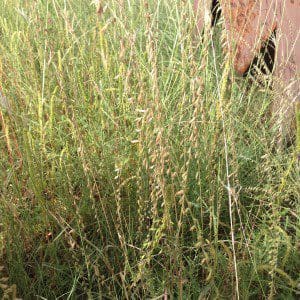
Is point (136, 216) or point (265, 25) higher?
point (265, 25)

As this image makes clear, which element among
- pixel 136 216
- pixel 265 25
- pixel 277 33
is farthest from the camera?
pixel 265 25

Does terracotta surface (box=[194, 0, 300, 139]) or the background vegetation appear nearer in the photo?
the background vegetation

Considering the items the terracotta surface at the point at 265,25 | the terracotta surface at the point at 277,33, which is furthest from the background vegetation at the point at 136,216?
the terracotta surface at the point at 265,25

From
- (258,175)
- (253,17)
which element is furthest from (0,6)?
(258,175)

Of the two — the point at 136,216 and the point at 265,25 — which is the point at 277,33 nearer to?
the point at 265,25

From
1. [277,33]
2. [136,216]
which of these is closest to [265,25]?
[277,33]

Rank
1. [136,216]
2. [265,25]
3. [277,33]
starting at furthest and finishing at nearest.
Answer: [265,25]
[277,33]
[136,216]

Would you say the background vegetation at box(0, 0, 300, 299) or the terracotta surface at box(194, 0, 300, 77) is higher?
the terracotta surface at box(194, 0, 300, 77)

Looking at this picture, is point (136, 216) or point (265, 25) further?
point (265, 25)

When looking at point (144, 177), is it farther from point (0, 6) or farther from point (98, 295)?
point (0, 6)

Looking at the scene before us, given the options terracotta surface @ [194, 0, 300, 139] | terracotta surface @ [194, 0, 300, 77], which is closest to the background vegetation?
terracotta surface @ [194, 0, 300, 139]

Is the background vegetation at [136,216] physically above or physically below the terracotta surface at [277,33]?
below

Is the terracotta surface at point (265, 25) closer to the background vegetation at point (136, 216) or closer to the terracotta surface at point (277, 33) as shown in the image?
the terracotta surface at point (277, 33)

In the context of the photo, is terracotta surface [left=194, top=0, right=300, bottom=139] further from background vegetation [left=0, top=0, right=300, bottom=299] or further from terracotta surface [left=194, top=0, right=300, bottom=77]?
background vegetation [left=0, top=0, right=300, bottom=299]
